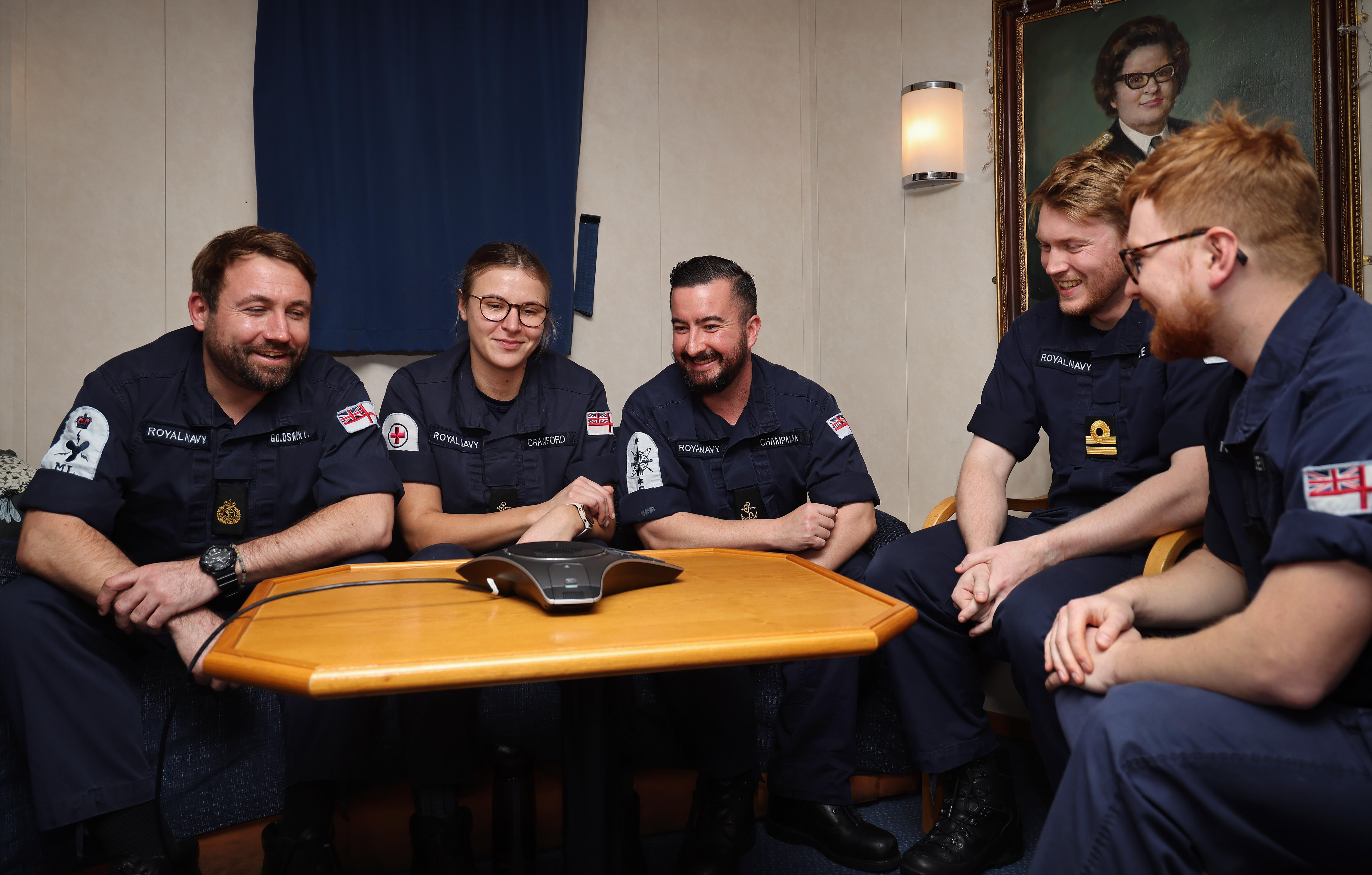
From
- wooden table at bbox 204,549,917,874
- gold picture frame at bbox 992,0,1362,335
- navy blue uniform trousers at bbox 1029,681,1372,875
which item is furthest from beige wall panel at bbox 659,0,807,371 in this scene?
navy blue uniform trousers at bbox 1029,681,1372,875

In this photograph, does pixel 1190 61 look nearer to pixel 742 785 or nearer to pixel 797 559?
pixel 797 559

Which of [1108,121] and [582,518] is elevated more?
[1108,121]

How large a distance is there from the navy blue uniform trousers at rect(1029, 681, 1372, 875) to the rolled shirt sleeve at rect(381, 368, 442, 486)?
182cm

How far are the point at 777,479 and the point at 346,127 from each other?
6.85 ft

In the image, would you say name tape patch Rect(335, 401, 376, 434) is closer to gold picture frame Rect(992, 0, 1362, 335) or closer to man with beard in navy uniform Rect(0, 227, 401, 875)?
man with beard in navy uniform Rect(0, 227, 401, 875)

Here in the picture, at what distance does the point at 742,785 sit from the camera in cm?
205

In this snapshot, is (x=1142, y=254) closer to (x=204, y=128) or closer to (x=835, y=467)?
(x=835, y=467)

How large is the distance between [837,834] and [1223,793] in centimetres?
109

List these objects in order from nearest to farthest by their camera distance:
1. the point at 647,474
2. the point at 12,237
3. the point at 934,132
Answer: the point at 647,474 → the point at 12,237 → the point at 934,132

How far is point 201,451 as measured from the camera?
2.15 metres

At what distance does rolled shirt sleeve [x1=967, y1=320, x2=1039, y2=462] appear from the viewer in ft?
8.00

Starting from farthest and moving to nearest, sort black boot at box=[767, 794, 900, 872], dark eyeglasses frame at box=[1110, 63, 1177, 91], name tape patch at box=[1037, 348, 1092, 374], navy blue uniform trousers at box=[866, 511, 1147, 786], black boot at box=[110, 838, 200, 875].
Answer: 1. dark eyeglasses frame at box=[1110, 63, 1177, 91]
2. name tape patch at box=[1037, 348, 1092, 374]
3. black boot at box=[767, 794, 900, 872]
4. navy blue uniform trousers at box=[866, 511, 1147, 786]
5. black boot at box=[110, 838, 200, 875]

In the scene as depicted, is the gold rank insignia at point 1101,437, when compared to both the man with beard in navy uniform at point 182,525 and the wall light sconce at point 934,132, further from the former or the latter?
the man with beard in navy uniform at point 182,525

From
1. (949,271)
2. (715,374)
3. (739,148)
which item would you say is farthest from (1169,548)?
(739,148)
